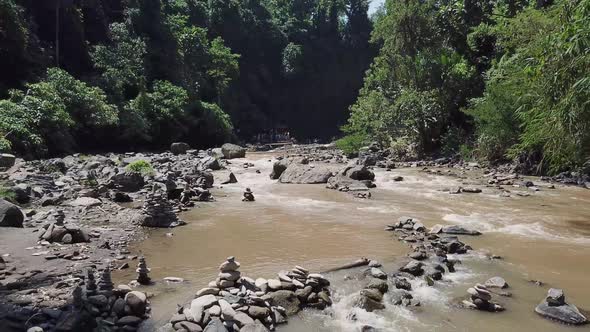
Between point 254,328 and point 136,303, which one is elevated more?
point 136,303

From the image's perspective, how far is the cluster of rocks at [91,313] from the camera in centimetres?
483

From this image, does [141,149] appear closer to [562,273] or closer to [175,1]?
[175,1]

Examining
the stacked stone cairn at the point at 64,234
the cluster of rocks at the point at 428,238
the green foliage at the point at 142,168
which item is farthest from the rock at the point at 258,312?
the green foliage at the point at 142,168

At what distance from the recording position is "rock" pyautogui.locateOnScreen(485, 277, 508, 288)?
6621 millimetres

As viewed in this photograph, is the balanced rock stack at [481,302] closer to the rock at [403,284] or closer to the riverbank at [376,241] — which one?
the riverbank at [376,241]

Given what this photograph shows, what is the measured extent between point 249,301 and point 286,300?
55 cm

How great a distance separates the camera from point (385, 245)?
890 cm

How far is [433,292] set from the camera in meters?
6.50

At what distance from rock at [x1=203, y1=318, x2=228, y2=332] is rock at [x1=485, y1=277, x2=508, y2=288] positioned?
381 cm

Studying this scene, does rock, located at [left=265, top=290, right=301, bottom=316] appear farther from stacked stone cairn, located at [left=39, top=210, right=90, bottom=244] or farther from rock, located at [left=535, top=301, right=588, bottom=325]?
stacked stone cairn, located at [left=39, top=210, right=90, bottom=244]

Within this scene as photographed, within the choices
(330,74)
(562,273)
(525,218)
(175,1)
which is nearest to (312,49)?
(330,74)

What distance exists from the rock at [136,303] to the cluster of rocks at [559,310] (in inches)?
187

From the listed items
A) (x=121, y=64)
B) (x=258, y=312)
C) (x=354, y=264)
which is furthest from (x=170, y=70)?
(x=258, y=312)

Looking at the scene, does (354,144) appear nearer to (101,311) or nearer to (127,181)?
(127,181)
